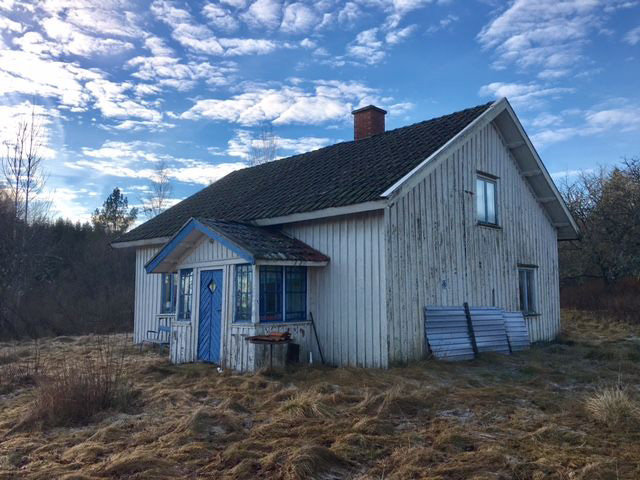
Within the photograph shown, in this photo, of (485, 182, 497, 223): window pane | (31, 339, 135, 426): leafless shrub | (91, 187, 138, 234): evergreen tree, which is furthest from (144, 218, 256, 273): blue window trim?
(91, 187, 138, 234): evergreen tree

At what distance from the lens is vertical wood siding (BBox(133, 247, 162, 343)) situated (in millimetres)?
16766

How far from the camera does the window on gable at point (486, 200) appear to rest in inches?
555

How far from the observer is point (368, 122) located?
58.1 feet

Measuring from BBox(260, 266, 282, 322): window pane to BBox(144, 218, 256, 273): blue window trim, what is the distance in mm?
698

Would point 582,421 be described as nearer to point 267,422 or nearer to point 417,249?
point 267,422

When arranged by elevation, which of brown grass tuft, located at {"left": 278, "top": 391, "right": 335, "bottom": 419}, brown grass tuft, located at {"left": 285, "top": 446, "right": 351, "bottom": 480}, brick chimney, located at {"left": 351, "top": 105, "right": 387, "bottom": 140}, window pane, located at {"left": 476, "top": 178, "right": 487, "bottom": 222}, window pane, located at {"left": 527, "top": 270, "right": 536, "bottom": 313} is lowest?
brown grass tuft, located at {"left": 285, "top": 446, "right": 351, "bottom": 480}

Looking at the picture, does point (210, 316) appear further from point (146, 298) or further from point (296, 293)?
point (146, 298)

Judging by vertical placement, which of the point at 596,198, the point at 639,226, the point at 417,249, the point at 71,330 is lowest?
the point at 71,330

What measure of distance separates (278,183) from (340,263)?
16.7 ft

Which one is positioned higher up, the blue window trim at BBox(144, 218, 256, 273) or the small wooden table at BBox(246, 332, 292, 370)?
the blue window trim at BBox(144, 218, 256, 273)

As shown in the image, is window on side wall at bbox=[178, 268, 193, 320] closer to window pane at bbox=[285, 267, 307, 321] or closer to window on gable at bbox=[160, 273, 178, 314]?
window pane at bbox=[285, 267, 307, 321]

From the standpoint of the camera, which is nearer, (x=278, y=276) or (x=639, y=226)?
(x=278, y=276)

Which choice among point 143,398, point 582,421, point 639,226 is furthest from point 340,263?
point 639,226

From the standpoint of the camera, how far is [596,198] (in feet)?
108
